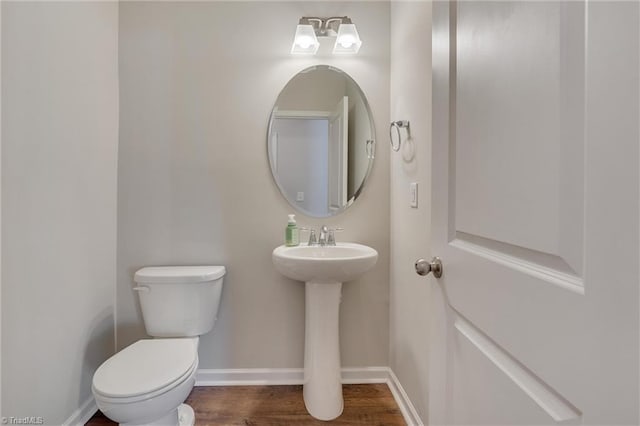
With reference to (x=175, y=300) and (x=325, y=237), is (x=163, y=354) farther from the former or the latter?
(x=325, y=237)

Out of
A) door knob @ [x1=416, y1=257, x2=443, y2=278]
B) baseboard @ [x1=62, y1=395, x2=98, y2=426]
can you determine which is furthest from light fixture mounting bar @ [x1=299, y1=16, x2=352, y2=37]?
baseboard @ [x1=62, y1=395, x2=98, y2=426]

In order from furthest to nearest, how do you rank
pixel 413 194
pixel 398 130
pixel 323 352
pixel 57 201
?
pixel 398 130, pixel 323 352, pixel 413 194, pixel 57 201

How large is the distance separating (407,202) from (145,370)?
1.36 metres

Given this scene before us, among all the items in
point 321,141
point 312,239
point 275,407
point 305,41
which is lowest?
point 275,407

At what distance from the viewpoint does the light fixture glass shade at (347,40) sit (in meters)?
1.92

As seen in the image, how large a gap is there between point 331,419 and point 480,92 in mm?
1628

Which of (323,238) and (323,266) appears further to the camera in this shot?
(323,238)

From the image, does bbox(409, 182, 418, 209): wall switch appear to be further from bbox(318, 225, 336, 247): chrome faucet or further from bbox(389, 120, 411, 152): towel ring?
bbox(318, 225, 336, 247): chrome faucet

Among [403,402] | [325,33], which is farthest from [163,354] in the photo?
[325,33]

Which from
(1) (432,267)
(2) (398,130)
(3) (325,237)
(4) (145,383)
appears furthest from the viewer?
(3) (325,237)

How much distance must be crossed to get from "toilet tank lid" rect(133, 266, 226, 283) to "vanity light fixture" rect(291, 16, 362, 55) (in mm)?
1306

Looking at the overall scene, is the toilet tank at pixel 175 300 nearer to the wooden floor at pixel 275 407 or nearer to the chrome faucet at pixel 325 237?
the wooden floor at pixel 275 407

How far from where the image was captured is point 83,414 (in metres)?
1.69

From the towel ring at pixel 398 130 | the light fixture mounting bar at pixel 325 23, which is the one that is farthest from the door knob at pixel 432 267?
the light fixture mounting bar at pixel 325 23
